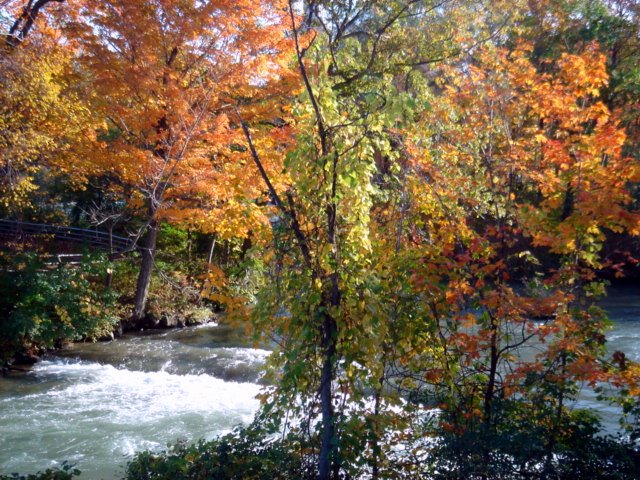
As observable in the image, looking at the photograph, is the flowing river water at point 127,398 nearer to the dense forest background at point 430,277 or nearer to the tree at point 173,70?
the dense forest background at point 430,277

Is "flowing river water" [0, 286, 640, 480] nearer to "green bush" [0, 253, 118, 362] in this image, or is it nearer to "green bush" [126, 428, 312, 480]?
"green bush" [0, 253, 118, 362]

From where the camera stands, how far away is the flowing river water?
7.50 meters

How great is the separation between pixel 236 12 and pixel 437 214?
721cm

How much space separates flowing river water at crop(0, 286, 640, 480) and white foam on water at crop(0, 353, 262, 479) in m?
0.01

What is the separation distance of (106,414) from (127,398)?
91 centimetres

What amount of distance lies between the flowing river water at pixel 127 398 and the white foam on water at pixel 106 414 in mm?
15

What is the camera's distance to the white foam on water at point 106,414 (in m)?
7.35

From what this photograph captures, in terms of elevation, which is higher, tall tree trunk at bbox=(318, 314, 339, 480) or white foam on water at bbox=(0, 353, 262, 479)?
tall tree trunk at bbox=(318, 314, 339, 480)

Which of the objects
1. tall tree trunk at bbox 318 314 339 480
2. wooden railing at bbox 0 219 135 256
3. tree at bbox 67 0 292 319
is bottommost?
tall tree trunk at bbox 318 314 339 480

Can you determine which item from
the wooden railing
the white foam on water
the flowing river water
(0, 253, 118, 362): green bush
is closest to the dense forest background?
the flowing river water

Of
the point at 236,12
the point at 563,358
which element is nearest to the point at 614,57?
the point at 236,12

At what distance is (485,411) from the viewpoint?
14.2 ft

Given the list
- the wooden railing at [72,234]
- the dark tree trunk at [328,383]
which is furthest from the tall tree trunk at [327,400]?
the wooden railing at [72,234]

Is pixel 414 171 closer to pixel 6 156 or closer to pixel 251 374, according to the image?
pixel 251 374
